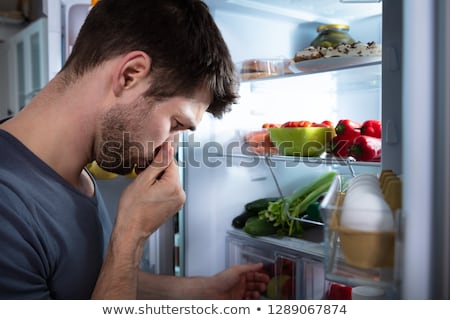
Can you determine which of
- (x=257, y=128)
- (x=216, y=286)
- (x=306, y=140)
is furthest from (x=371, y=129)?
(x=216, y=286)

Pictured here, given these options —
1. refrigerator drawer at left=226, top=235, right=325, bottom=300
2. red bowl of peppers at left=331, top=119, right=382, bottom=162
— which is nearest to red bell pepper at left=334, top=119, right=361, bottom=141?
red bowl of peppers at left=331, top=119, right=382, bottom=162

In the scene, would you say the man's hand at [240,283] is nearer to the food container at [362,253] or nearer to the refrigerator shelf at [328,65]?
the food container at [362,253]

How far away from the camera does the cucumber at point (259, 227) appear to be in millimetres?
1482

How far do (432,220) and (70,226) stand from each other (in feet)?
2.09

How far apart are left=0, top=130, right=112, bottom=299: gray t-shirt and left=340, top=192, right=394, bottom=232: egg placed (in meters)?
0.52

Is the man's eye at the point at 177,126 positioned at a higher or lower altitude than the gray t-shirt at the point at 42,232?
higher

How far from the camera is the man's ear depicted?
81cm

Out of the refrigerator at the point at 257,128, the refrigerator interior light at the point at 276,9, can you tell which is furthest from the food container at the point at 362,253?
the refrigerator interior light at the point at 276,9

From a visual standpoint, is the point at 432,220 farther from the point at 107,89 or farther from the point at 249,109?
the point at 249,109

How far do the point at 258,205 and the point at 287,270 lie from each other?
10.0 inches

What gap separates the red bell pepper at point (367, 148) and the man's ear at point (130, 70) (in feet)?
2.05

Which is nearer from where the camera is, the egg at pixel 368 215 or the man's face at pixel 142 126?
the egg at pixel 368 215

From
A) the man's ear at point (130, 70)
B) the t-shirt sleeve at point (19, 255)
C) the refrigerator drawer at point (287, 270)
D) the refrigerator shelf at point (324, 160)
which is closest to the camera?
the t-shirt sleeve at point (19, 255)

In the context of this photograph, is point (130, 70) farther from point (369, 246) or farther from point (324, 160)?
point (324, 160)
